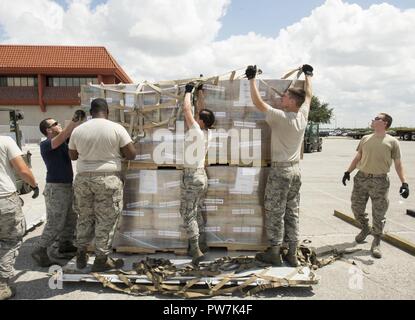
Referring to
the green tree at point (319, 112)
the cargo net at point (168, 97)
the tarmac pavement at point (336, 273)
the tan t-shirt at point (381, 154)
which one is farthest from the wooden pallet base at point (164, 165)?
the green tree at point (319, 112)

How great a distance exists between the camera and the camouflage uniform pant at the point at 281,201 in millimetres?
4195

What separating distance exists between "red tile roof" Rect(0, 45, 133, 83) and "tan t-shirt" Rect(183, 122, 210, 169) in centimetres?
3142

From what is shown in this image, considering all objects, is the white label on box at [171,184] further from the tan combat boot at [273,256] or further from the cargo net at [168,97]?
the tan combat boot at [273,256]

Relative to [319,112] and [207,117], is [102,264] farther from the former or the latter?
[319,112]

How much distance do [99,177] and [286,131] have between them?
7.54 ft

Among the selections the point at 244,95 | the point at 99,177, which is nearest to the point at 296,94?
the point at 244,95

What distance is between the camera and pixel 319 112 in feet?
216

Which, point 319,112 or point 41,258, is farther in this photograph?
point 319,112

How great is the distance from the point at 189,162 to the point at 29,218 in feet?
14.1

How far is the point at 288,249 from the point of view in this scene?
439 cm

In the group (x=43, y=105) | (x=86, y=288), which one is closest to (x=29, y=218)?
(x=86, y=288)

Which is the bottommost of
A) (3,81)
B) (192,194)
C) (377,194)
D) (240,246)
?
(240,246)
